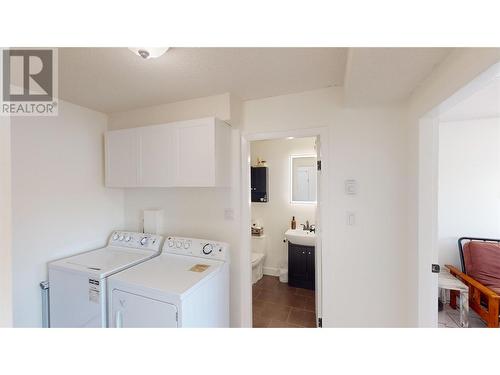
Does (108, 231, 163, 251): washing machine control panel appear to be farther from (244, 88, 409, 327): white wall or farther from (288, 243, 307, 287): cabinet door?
(288, 243, 307, 287): cabinet door

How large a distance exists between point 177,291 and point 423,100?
6.35 ft

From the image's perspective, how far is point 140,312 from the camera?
1351 millimetres

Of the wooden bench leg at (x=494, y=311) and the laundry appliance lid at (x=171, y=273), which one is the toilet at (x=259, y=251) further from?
the wooden bench leg at (x=494, y=311)

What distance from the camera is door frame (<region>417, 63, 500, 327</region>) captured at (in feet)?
4.20

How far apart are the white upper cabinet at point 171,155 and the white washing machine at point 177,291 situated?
2.11 ft

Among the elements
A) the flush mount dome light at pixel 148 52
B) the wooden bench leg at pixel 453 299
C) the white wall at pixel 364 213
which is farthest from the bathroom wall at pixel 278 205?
the flush mount dome light at pixel 148 52

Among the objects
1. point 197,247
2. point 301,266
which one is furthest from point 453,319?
point 197,247

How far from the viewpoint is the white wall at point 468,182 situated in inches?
87.7

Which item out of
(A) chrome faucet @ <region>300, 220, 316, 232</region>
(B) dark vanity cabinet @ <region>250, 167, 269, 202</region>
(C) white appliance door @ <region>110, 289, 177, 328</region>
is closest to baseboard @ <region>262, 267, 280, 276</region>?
(A) chrome faucet @ <region>300, 220, 316, 232</region>

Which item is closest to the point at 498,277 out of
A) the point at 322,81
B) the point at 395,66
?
the point at 395,66

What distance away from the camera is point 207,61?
49.8 inches

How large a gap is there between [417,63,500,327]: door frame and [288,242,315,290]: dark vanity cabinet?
1469 mm
